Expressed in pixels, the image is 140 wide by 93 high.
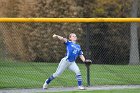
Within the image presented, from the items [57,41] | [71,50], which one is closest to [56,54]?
[57,41]

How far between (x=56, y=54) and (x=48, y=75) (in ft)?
2.30

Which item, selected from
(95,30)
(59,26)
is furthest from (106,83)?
(59,26)

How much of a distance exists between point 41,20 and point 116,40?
3.84 meters

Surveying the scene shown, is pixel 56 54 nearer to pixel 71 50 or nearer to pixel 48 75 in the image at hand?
pixel 48 75

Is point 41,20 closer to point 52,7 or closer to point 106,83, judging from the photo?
point 106,83

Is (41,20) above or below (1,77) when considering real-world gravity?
above

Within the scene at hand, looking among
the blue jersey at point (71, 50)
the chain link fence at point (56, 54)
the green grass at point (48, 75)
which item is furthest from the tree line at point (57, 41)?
the blue jersey at point (71, 50)

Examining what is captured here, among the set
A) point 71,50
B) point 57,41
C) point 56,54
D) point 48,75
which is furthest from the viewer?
point 57,41

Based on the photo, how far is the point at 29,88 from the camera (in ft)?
49.8

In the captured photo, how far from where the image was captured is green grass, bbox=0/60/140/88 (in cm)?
1587

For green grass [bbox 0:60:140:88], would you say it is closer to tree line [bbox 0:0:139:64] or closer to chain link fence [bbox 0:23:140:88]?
chain link fence [bbox 0:23:140:88]

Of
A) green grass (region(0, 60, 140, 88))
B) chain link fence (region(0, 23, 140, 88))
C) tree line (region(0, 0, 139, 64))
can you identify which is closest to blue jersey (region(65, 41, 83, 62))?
chain link fence (region(0, 23, 140, 88))

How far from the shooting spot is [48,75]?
16500mm

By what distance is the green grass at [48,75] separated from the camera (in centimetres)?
1587
